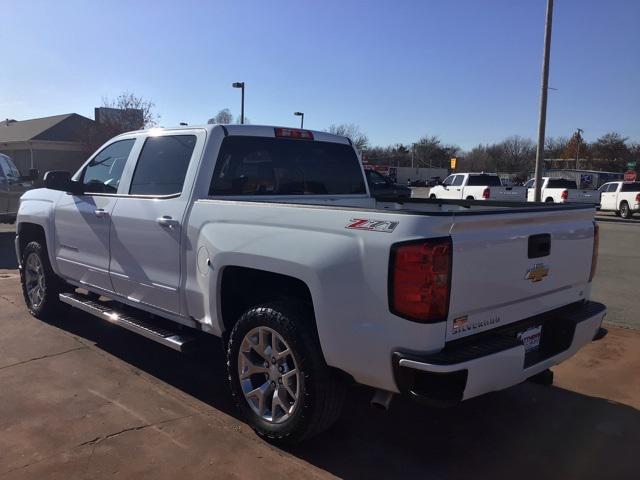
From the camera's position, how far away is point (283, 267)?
10.8ft

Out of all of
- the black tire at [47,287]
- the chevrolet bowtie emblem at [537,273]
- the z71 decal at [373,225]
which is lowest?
the black tire at [47,287]

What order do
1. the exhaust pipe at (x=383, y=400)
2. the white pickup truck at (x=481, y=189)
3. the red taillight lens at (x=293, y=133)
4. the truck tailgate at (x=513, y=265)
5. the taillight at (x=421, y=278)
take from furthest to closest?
the white pickup truck at (x=481, y=189), the red taillight lens at (x=293, y=133), the exhaust pipe at (x=383, y=400), the truck tailgate at (x=513, y=265), the taillight at (x=421, y=278)

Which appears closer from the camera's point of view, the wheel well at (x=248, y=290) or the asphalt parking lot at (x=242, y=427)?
the asphalt parking lot at (x=242, y=427)

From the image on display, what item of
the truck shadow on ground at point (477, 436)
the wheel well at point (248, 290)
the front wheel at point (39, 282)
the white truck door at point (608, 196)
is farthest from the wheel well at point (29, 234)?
the white truck door at point (608, 196)

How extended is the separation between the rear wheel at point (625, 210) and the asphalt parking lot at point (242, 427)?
2299 cm

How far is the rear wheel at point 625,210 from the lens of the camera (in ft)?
83.3

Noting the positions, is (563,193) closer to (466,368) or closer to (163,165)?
(163,165)

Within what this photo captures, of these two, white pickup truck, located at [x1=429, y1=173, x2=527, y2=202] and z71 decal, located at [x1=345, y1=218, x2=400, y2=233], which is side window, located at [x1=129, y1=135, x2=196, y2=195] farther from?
white pickup truck, located at [x1=429, y1=173, x2=527, y2=202]

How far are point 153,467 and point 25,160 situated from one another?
1531 inches

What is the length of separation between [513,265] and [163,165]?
2895 millimetres

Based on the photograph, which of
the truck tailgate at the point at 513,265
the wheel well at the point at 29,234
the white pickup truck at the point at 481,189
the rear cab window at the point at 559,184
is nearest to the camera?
the truck tailgate at the point at 513,265

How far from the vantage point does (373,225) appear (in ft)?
9.46

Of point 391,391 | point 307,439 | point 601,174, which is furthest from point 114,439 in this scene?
point 601,174

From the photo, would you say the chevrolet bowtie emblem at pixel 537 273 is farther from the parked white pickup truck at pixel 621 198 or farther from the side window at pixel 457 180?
the parked white pickup truck at pixel 621 198
